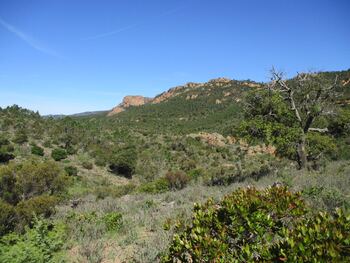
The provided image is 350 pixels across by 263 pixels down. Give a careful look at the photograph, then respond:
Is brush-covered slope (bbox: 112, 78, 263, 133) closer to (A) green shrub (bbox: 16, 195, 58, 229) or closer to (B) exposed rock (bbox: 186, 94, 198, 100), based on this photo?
(B) exposed rock (bbox: 186, 94, 198, 100)

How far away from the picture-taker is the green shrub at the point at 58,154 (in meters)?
29.0

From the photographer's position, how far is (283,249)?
3289mm

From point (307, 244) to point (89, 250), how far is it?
4.27 m

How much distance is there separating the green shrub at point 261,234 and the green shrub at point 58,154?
2622cm

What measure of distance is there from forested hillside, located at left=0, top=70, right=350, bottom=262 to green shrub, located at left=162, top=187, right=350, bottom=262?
1 cm

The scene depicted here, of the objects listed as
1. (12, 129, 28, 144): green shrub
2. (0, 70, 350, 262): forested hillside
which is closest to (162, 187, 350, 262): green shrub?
(0, 70, 350, 262): forested hillside

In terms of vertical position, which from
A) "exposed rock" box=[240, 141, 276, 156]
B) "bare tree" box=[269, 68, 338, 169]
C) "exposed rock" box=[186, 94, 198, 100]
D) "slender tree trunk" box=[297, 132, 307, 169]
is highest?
"exposed rock" box=[186, 94, 198, 100]

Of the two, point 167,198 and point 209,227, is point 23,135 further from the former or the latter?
point 209,227

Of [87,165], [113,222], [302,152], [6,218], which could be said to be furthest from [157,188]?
[87,165]

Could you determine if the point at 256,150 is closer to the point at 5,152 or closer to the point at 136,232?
the point at 5,152

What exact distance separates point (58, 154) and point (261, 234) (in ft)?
91.1

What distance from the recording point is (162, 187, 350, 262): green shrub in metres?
3.16

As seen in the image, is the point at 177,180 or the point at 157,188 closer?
the point at 157,188

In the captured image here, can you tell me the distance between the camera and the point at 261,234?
3953mm
